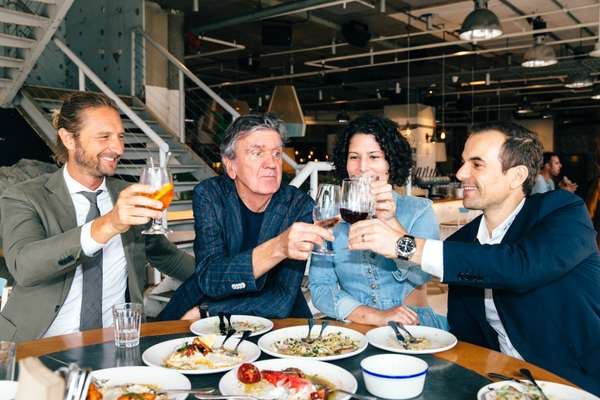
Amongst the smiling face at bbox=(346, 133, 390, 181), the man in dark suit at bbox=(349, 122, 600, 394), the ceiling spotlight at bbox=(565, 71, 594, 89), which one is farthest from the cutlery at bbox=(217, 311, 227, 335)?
the ceiling spotlight at bbox=(565, 71, 594, 89)

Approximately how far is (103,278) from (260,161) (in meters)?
0.88

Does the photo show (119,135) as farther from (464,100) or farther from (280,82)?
(464,100)

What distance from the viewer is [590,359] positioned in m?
1.73

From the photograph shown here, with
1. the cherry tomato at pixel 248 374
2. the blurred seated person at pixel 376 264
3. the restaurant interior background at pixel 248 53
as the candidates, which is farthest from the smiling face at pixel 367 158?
the restaurant interior background at pixel 248 53

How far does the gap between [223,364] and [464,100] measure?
660 inches

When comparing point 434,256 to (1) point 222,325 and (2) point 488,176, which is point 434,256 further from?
(1) point 222,325

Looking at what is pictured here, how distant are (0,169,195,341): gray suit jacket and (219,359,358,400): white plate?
0.94 metres

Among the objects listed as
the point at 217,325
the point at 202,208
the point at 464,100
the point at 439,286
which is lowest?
the point at 439,286

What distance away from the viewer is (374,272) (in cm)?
228

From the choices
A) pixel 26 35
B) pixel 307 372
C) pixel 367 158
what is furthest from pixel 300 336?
pixel 26 35

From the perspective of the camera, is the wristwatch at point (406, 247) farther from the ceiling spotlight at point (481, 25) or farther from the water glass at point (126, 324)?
the ceiling spotlight at point (481, 25)

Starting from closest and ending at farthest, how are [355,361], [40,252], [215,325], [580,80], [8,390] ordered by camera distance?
[8,390]
[355,361]
[215,325]
[40,252]
[580,80]

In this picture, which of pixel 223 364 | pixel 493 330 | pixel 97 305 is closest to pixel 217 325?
pixel 223 364

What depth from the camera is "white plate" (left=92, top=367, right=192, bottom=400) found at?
1.24 m
